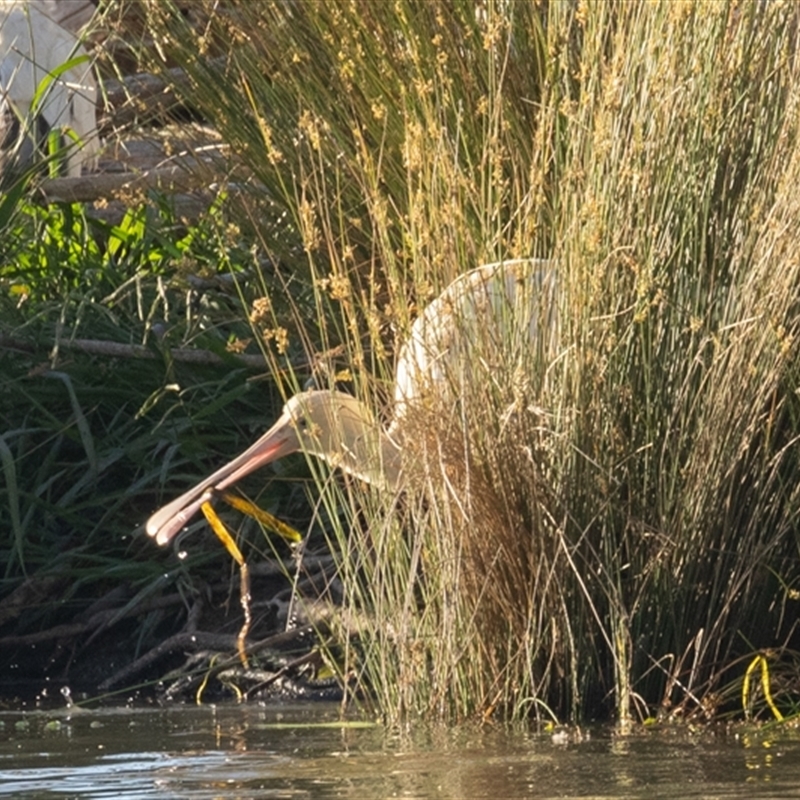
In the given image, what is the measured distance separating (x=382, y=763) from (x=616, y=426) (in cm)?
82

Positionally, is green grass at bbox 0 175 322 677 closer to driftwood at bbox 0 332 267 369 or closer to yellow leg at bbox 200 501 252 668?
driftwood at bbox 0 332 267 369

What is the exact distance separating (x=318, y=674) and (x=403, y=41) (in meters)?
1.73

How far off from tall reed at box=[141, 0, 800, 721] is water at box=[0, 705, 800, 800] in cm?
17

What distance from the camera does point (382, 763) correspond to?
3.49 m

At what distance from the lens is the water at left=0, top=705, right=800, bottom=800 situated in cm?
322

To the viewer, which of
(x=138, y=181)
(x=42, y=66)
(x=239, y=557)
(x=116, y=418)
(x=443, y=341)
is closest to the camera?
(x=443, y=341)

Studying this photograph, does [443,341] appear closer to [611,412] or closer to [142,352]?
[611,412]

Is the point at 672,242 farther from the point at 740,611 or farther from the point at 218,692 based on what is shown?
the point at 218,692

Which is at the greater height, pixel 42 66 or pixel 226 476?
pixel 42 66

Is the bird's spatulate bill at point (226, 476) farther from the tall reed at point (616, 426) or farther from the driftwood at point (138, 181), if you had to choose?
the driftwood at point (138, 181)

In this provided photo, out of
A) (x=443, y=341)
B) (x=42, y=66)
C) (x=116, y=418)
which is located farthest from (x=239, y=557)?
(x=42, y=66)

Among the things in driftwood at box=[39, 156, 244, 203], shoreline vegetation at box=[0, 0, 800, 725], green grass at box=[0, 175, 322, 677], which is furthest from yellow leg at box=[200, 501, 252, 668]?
driftwood at box=[39, 156, 244, 203]

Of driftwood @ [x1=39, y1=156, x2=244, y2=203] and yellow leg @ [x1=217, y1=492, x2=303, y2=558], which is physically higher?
driftwood @ [x1=39, y1=156, x2=244, y2=203]

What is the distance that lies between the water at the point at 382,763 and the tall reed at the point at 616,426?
6.6 inches
